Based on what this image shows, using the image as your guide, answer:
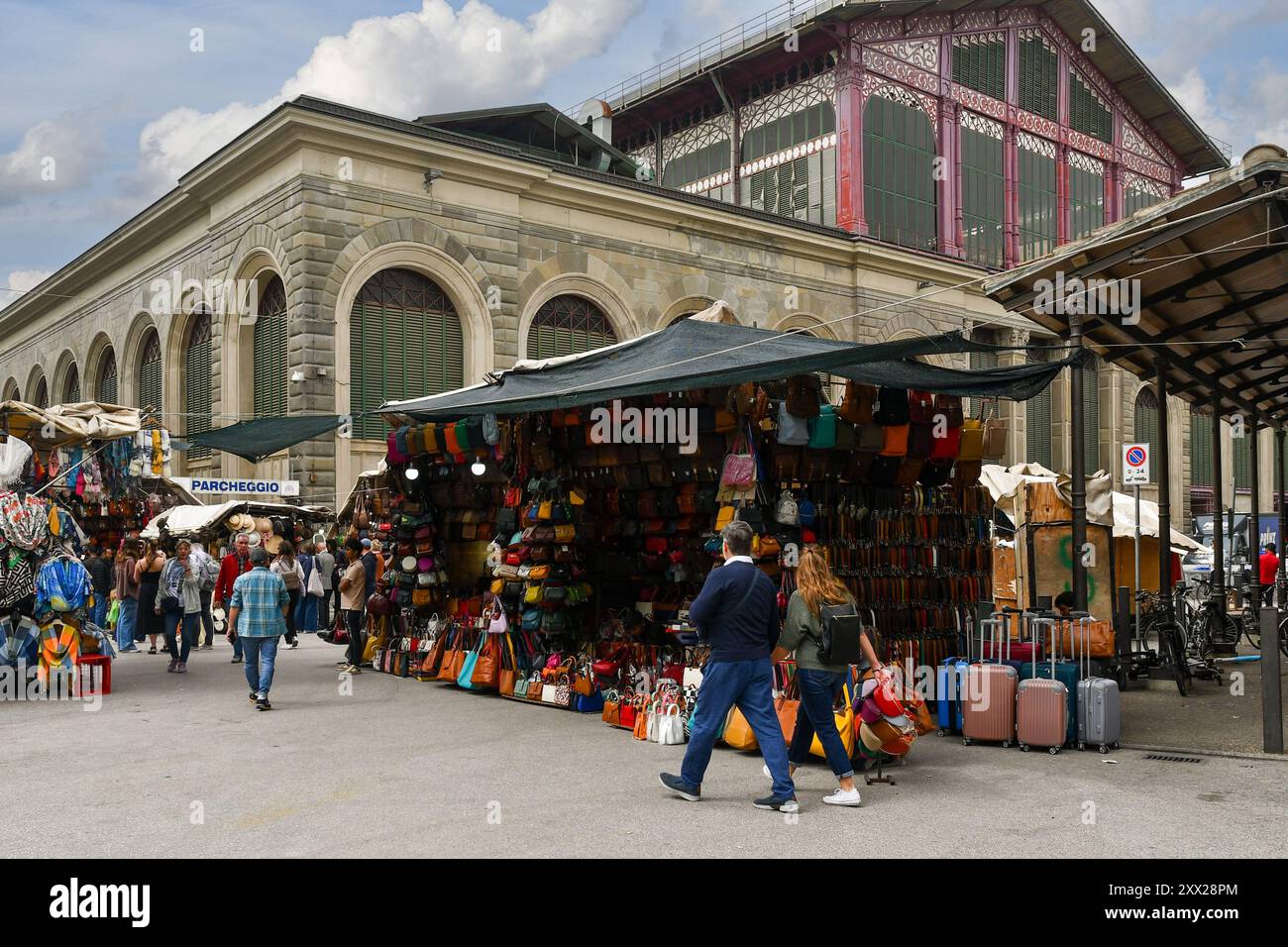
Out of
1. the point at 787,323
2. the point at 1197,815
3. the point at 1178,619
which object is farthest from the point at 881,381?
the point at 787,323

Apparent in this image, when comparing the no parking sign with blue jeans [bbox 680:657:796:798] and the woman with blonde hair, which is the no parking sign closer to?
the woman with blonde hair

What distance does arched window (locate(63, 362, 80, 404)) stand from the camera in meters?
41.7

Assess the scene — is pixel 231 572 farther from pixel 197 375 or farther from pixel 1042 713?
pixel 197 375

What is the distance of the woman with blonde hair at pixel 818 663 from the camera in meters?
7.98

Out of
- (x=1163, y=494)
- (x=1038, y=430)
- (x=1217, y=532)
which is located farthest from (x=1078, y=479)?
(x=1038, y=430)

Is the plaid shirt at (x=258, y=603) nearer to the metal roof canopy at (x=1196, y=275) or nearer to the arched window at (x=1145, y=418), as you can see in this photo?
the metal roof canopy at (x=1196, y=275)

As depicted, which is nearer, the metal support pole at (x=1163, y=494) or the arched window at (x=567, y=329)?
the metal support pole at (x=1163, y=494)

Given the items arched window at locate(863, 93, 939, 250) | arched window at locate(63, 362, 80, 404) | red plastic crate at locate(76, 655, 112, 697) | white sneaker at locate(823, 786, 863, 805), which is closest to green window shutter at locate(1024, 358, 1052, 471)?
arched window at locate(863, 93, 939, 250)

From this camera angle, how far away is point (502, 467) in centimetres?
1380

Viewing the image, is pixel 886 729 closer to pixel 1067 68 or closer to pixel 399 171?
pixel 399 171

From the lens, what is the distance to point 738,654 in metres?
7.87

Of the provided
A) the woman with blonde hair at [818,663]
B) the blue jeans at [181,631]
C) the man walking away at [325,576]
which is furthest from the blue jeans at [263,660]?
the man walking away at [325,576]

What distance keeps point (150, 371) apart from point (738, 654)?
3224cm

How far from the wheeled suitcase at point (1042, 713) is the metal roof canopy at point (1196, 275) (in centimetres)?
389
